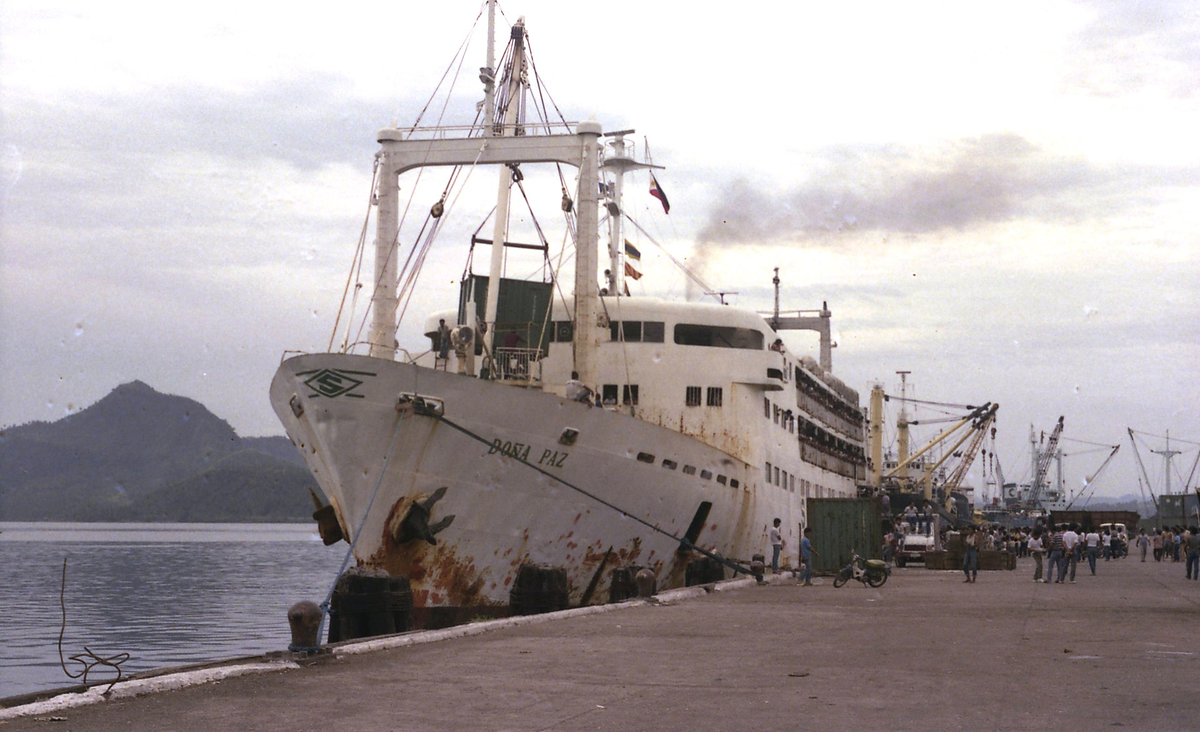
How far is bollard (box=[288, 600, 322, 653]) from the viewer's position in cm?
1173

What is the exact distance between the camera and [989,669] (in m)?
11.6

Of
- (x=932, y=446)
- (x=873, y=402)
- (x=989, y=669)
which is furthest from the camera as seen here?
(x=932, y=446)

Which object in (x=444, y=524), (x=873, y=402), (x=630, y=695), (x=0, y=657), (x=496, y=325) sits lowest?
(x=0, y=657)

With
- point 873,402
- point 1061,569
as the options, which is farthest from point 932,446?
point 1061,569

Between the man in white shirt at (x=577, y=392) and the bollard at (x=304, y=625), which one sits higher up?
the man in white shirt at (x=577, y=392)

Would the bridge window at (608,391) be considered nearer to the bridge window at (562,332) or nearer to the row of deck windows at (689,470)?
the bridge window at (562,332)

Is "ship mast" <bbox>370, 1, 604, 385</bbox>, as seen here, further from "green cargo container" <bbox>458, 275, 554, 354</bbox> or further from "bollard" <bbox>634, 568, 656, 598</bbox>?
"bollard" <bbox>634, 568, 656, 598</bbox>

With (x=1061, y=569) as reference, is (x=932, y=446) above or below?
above

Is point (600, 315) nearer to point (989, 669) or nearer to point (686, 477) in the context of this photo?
point (686, 477)

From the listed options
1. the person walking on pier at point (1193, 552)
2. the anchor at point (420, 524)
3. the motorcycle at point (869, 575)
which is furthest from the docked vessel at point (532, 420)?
the person walking on pier at point (1193, 552)

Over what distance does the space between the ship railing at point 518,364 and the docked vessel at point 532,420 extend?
0.23 ft

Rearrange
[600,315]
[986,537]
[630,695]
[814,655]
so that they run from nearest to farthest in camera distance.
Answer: [630,695] → [814,655] → [600,315] → [986,537]

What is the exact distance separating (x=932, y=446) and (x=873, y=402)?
15897 mm

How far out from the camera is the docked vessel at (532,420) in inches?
846
